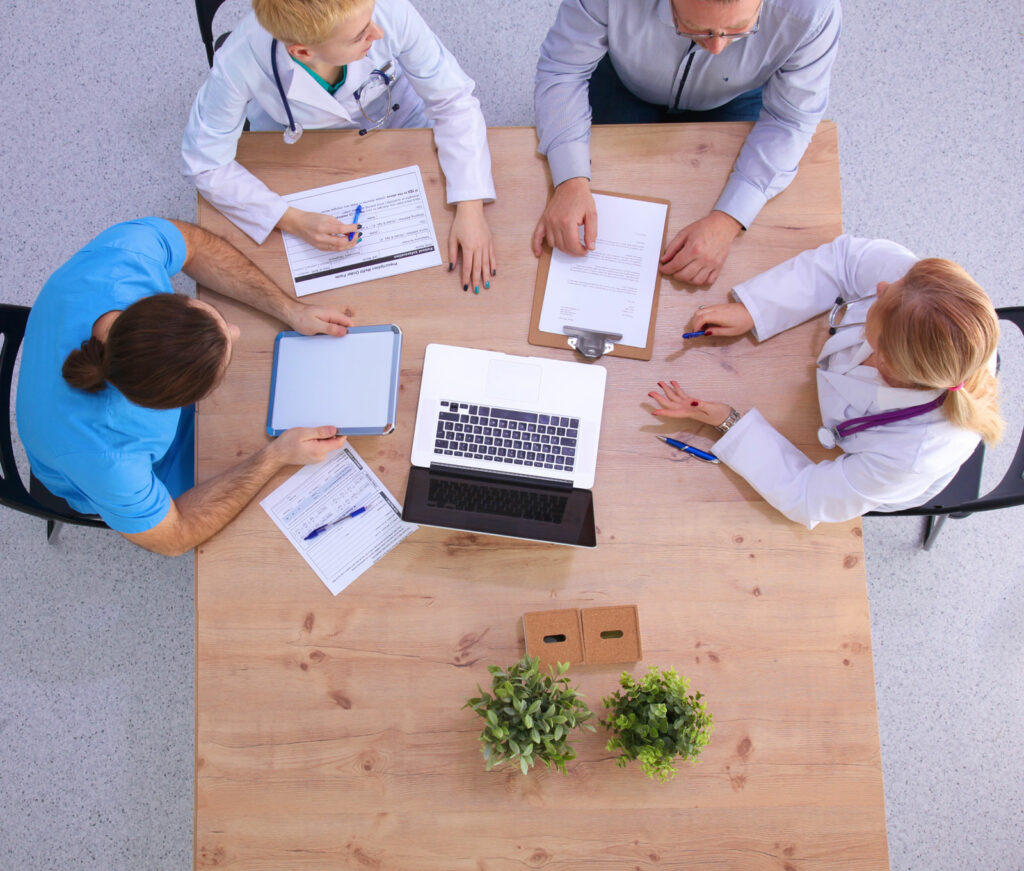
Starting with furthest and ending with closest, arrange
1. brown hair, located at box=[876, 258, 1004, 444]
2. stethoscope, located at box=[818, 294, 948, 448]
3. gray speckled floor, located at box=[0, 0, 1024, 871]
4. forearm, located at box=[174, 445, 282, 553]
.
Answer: gray speckled floor, located at box=[0, 0, 1024, 871], forearm, located at box=[174, 445, 282, 553], stethoscope, located at box=[818, 294, 948, 448], brown hair, located at box=[876, 258, 1004, 444]

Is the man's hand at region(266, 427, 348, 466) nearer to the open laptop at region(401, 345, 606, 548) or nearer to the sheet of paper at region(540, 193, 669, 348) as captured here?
the open laptop at region(401, 345, 606, 548)

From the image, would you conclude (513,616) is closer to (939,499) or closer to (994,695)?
(939,499)

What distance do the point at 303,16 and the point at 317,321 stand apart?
0.48 meters

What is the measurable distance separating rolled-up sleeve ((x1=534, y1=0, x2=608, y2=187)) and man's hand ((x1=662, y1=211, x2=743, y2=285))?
0.22 meters

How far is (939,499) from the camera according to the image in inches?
55.2

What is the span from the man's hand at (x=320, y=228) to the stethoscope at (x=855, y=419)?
0.89 meters

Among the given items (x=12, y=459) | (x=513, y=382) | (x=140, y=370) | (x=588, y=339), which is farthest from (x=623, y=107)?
(x=12, y=459)

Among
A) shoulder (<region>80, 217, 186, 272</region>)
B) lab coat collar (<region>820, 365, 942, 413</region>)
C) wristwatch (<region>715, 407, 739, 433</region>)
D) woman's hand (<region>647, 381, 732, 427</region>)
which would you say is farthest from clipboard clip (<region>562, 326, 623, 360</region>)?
shoulder (<region>80, 217, 186, 272</region>)

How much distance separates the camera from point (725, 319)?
49.4 inches

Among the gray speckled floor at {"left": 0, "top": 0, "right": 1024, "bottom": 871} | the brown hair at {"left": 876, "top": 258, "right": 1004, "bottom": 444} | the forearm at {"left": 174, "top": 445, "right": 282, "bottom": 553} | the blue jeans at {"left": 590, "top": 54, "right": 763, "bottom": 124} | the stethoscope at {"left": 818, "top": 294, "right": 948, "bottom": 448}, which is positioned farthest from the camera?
the gray speckled floor at {"left": 0, "top": 0, "right": 1024, "bottom": 871}

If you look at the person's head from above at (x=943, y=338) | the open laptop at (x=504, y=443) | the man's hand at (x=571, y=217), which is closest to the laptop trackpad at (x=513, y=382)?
the open laptop at (x=504, y=443)

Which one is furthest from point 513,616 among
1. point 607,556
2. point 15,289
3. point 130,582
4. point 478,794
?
point 15,289

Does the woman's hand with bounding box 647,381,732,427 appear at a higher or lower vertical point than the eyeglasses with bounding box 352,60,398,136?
lower

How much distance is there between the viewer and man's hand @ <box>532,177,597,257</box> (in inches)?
50.4
